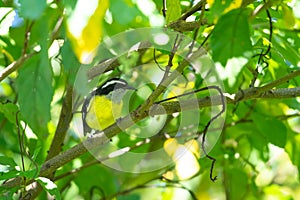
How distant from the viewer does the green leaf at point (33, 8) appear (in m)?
0.47

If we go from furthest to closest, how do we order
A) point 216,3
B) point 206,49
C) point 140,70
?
point 140,70 < point 206,49 < point 216,3

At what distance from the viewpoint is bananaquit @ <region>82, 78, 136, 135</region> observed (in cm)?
93

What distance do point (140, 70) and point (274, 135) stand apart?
11.2 inches

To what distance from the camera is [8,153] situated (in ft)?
4.75

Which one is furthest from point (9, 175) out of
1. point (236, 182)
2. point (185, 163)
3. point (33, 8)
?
point (236, 182)

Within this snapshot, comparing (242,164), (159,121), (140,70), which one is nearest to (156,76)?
(140,70)

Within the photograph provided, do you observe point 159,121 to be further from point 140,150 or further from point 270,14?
point 270,14

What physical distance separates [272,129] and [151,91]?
241 mm

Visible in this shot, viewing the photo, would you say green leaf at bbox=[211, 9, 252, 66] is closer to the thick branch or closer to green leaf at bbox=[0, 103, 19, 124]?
the thick branch

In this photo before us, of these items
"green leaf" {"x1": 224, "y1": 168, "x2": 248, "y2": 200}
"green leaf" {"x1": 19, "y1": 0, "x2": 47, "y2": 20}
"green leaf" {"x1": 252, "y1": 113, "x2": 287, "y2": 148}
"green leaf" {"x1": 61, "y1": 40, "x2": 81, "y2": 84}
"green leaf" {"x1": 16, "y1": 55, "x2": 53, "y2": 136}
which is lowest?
"green leaf" {"x1": 224, "y1": 168, "x2": 248, "y2": 200}

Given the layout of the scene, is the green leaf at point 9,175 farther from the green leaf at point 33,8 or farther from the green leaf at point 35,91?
the green leaf at point 33,8

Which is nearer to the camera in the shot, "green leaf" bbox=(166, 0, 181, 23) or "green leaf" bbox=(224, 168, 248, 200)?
"green leaf" bbox=(166, 0, 181, 23)

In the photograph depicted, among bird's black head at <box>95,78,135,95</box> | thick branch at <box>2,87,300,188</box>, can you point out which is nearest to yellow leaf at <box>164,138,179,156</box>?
bird's black head at <box>95,78,135,95</box>

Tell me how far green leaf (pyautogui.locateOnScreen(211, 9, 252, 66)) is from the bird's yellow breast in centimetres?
31
